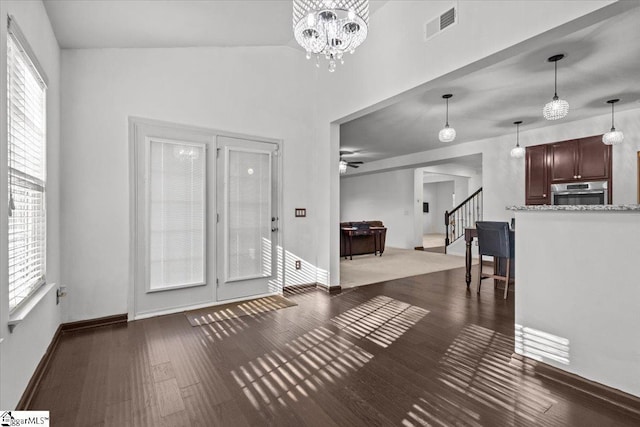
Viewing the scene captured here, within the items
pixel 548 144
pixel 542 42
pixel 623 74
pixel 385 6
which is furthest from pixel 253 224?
pixel 548 144

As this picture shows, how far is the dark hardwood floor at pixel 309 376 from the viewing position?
1.75 meters

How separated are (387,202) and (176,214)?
801cm

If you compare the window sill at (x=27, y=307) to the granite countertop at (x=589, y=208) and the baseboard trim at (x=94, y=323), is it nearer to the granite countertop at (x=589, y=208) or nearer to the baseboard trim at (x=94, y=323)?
the baseboard trim at (x=94, y=323)

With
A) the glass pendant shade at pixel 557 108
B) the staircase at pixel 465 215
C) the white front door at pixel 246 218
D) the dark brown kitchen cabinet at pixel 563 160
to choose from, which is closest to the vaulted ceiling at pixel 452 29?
the glass pendant shade at pixel 557 108

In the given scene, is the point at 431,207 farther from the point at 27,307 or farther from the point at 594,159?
the point at 27,307

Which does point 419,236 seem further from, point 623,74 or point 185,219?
point 185,219

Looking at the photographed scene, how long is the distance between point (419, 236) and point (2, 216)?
9.50 m

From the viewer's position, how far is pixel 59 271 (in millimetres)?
2900

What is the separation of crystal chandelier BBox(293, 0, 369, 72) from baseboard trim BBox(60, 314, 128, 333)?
126 inches

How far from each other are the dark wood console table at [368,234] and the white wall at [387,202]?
1976 mm

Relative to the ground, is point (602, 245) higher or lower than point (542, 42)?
lower

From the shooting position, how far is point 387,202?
1050cm

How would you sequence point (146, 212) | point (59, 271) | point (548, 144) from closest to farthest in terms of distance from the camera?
1. point (59, 271)
2. point (146, 212)
3. point (548, 144)
